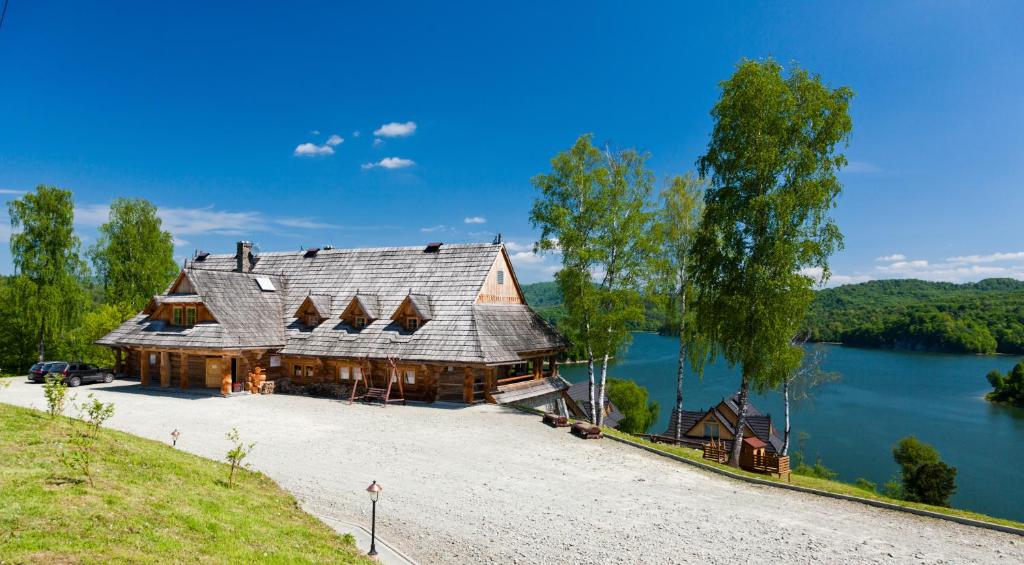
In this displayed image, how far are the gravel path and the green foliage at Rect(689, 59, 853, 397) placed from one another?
16.4 ft

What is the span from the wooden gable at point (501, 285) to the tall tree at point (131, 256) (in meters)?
27.4

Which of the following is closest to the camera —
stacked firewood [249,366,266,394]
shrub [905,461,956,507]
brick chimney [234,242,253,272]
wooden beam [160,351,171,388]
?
stacked firewood [249,366,266,394]

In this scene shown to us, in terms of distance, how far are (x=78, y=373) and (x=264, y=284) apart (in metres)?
9.49

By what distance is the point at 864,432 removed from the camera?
5378 centimetres

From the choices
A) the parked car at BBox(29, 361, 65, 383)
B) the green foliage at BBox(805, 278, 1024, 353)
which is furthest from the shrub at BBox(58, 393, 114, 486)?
the green foliage at BBox(805, 278, 1024, 353)

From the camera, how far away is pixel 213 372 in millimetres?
27156

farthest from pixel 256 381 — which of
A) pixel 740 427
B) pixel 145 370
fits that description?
pixel 740 427

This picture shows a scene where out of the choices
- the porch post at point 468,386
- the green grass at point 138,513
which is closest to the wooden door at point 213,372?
the porch post at point 468,386

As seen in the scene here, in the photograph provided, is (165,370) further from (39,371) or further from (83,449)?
(83,449)

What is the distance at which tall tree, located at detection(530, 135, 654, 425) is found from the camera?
24.7 meters

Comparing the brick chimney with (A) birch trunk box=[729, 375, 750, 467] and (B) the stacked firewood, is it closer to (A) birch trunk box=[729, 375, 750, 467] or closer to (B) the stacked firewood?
(B) the stacked firewood

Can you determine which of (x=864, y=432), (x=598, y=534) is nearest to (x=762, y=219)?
(x=598, y=534)

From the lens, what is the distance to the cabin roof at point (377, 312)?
82.6 ft

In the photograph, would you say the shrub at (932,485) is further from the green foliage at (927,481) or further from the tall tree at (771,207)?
the tall tree at (771,207)
